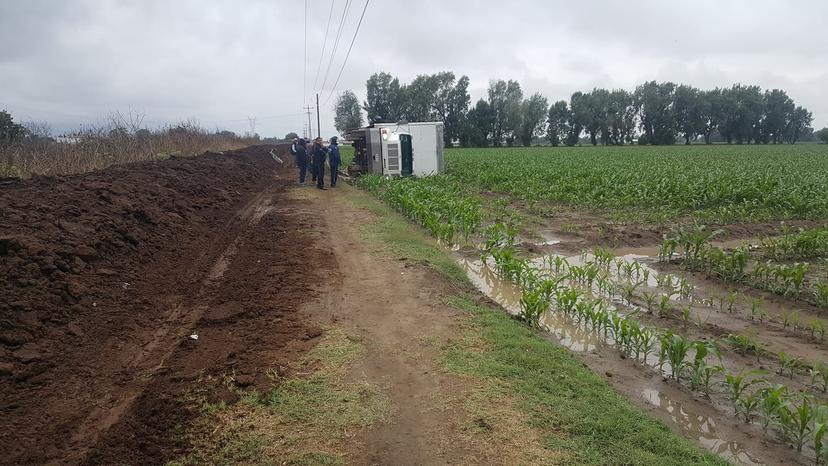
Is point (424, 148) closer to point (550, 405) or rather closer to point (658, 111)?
point (550, 405)

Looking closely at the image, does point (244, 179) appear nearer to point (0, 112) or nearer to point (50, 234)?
point (0, 112)

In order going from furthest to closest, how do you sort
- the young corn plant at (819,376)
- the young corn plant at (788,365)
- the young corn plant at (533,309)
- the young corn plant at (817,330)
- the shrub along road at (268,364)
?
the young corn plant at (533,309)
the young corn plant at (817,330)
the young corn plant at (788,365)
the young corn plant at (819,376)
the shrub along road at (268,364)

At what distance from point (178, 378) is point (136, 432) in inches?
28.6

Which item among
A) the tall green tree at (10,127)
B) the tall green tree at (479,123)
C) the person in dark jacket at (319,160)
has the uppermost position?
the tall green tree at (479,123)

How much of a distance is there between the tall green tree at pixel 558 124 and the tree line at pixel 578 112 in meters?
0.17

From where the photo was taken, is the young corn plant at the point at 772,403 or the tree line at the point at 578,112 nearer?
the young corn plant at the point at 772,403

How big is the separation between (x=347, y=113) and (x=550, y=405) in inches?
3421

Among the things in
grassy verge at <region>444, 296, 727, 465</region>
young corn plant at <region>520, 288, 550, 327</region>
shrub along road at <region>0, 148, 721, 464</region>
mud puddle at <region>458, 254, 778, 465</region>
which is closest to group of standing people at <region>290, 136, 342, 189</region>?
shrub along road at <region>0, 148, 721, 464</region>

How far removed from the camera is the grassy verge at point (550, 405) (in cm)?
314

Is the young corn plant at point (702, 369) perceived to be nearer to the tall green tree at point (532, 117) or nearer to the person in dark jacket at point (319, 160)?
the person in dark jacket at point (319, 160)

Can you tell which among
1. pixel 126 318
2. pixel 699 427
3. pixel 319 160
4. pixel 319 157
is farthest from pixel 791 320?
pixel 319 157

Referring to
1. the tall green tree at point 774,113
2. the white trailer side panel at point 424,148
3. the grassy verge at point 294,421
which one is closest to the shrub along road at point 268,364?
the grassy verge at point 294,421

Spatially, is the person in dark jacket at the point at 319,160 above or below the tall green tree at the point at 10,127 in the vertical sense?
below

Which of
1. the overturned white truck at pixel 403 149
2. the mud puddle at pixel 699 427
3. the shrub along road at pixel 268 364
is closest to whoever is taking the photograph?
the shrub along road at pixel 268 364
